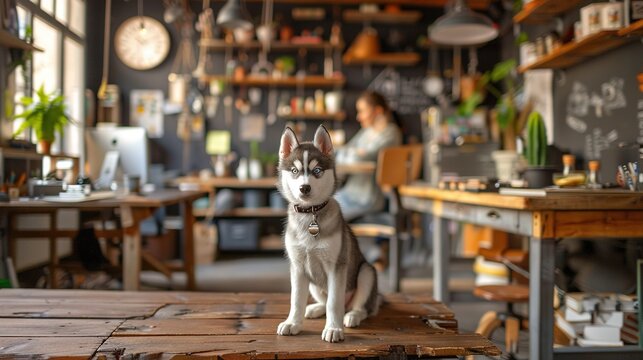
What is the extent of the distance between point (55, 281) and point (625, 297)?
310 centimetres

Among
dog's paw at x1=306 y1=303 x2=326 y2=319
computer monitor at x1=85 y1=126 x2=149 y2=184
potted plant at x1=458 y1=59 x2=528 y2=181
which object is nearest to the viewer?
dog's paw at x1=306 y1=303 x2=326 y2=319

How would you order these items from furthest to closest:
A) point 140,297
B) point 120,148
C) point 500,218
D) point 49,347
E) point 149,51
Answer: point 149,51 < point 120,148 < point 500,218 < point 140,297 < point 49,347

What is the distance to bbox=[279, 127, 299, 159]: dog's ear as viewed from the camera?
1.44 m

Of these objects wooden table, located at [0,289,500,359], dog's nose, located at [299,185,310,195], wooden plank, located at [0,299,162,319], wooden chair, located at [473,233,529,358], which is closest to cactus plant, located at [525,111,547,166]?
wooden chair, located at [473,233,529,358]

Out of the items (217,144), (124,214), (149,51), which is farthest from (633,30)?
(149,51)

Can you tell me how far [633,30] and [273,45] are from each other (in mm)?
4467

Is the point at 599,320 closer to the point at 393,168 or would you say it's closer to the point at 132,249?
the point at 393,168

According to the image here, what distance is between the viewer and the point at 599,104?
2.79 meters

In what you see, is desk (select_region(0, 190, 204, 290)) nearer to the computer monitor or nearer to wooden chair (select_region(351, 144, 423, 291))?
the computer monitor

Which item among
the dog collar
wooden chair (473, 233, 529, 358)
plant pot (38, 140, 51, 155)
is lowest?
wooden chair (473, 233, 529, 358)

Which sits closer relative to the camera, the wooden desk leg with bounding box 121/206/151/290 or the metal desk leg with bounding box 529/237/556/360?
the metal desk leg with bounding box 529/237/556/360

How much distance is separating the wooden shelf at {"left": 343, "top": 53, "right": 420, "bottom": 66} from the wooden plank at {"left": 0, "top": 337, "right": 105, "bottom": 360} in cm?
538

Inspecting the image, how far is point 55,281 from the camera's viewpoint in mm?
3170

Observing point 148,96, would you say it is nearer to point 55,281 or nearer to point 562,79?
point 55,281
